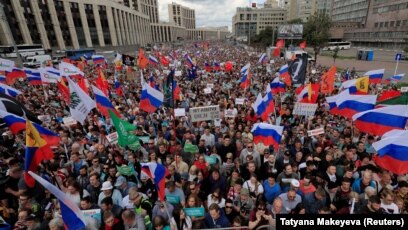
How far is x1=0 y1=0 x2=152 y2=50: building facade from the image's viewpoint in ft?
155

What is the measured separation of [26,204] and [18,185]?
89cm

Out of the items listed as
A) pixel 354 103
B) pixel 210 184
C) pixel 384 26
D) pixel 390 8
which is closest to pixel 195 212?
pixel 210 184

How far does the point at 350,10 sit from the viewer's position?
8306cm

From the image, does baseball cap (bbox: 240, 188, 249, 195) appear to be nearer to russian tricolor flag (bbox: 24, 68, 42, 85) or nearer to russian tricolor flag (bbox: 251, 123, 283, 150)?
russian tricolor flag (bbox: 251, 123, 283, 150)

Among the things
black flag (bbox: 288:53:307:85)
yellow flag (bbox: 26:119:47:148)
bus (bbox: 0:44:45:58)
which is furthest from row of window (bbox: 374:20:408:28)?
bus (bbox: 0:44:45:58)

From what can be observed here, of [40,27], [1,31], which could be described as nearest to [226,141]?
[1,31]

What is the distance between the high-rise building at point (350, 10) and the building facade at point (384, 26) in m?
3.31

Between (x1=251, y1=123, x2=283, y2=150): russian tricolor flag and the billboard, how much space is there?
41965mm

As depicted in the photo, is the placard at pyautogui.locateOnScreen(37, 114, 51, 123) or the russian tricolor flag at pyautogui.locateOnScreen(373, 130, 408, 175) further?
the placard at pyautogui.locateOnScreen(37, 114, 51, 123)

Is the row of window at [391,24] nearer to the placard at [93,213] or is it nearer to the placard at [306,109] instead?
the placard at [306,109]

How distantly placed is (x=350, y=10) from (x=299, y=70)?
9143cm

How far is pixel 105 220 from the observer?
12.6 feet

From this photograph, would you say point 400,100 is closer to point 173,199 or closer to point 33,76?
point 173,199

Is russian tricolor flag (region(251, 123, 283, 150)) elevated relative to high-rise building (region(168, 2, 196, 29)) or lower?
lower
